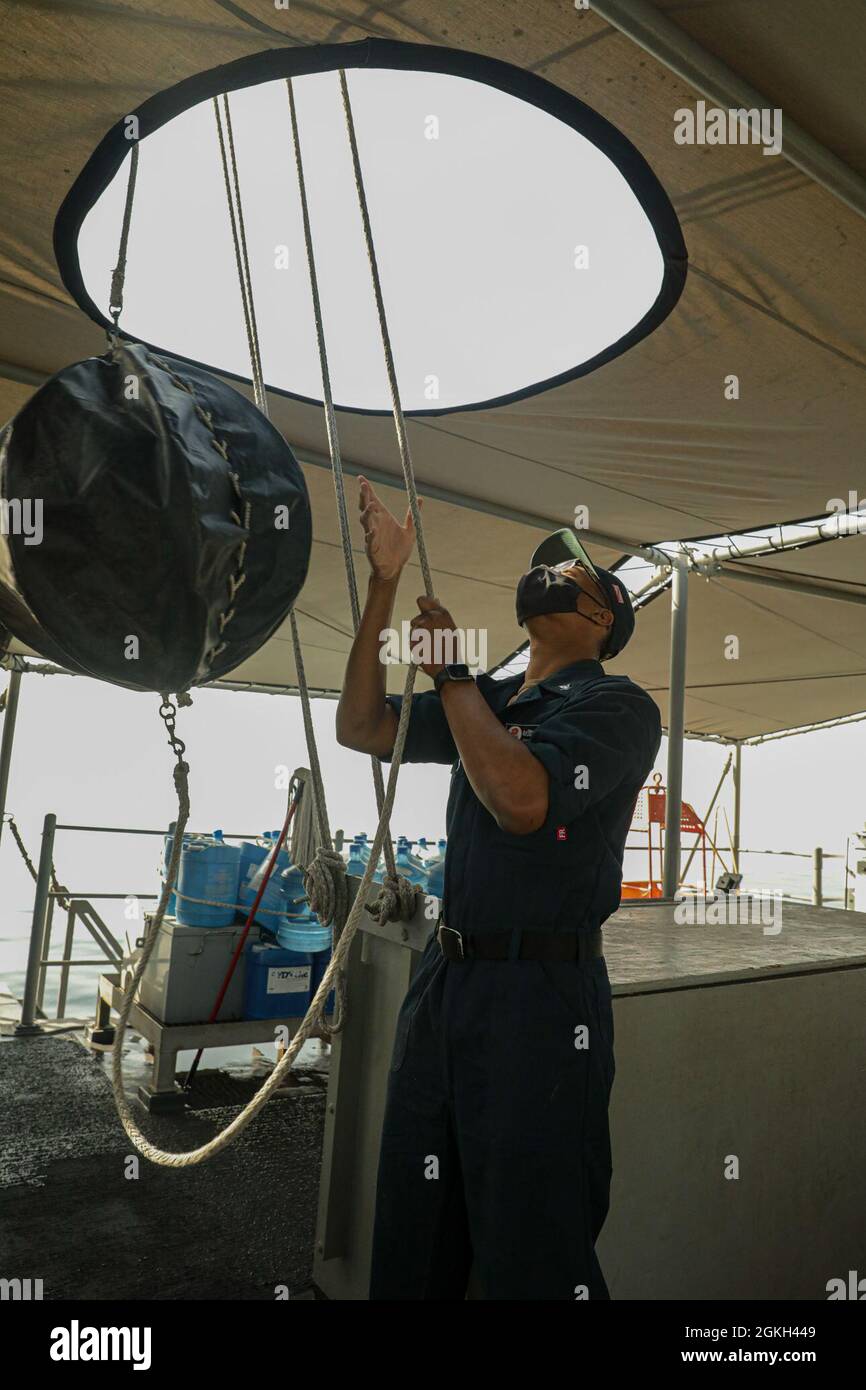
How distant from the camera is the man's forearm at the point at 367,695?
1.58 m

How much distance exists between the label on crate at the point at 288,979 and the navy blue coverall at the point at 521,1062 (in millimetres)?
2292

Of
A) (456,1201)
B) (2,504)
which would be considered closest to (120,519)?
(2,504)

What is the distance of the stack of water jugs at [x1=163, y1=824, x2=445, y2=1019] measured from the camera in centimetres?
374

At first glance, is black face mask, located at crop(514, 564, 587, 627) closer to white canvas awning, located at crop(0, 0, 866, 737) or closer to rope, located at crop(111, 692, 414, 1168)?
rope, located at crop(111, 692, 414, 1168)

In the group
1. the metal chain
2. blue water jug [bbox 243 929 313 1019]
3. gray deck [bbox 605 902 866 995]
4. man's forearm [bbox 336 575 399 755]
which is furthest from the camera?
blue water jug [bbox 243 929 313 1019]

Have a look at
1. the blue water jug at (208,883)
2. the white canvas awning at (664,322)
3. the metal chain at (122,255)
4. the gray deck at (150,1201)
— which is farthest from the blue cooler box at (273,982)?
the metal chain at (122,255)

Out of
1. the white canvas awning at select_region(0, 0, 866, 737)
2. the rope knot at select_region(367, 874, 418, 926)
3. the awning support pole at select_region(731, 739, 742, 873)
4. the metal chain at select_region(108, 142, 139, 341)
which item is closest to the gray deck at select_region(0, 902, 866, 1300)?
the rope knot at select_region(367, 874, 418, 926)

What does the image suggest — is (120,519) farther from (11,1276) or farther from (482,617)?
(482,617)

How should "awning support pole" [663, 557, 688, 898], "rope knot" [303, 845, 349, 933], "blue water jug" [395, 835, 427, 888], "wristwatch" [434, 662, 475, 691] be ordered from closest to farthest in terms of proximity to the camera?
"wristwatch" [434, 662, 475, 691]
"rope knot" [303, 845, 349, 933]
"awning support pole" [663, 557, 688, 898]
"blue water jug" [395, 835, 427, 888]

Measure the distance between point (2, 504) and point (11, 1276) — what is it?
224 centimetres

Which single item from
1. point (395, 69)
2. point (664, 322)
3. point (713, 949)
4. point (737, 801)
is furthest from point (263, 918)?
point (737, 801)

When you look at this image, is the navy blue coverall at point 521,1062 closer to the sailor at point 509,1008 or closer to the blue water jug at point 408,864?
the sailor at point 509,1008

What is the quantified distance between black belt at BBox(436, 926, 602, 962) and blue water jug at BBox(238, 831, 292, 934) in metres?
2.55

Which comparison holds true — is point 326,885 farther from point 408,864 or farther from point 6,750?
point 6,750
